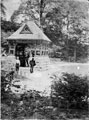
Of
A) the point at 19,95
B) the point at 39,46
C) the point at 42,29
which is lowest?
the point at 19,95

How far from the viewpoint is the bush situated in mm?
4387

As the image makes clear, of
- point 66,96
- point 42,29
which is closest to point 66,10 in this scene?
point 42,29

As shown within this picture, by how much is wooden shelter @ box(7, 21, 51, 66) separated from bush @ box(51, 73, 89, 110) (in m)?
0.74

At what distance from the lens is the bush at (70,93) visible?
173 inches

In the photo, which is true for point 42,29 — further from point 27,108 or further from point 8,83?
point 27,108

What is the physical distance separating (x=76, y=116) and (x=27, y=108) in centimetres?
92

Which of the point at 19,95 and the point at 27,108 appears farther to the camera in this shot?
the point at 19,95

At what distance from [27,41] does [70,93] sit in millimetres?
1299

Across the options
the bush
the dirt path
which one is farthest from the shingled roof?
the bush

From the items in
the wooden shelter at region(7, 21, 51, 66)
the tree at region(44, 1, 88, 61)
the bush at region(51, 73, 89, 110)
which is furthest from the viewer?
the tree at region(44, 1, 88, 61)

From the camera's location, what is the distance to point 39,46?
4.30 m

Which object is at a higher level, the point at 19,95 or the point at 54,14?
the point at 54,14

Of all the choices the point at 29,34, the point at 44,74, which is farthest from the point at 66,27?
the point at 44,74

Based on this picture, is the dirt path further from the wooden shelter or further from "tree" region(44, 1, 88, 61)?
the wooden shelter
